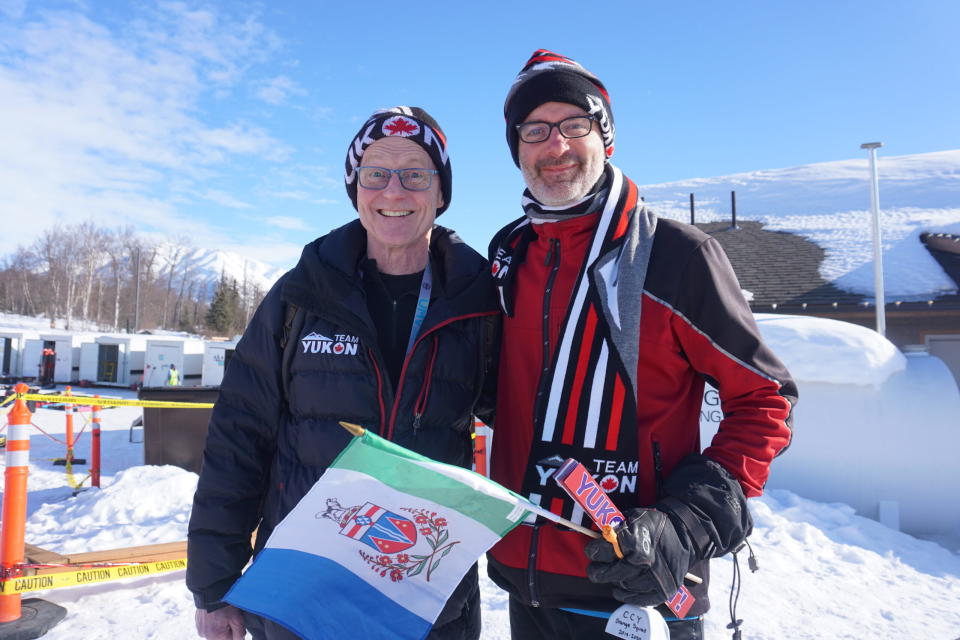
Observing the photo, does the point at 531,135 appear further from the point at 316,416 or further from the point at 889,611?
the point at 889,611

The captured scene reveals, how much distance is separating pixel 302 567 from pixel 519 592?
2.82 feet

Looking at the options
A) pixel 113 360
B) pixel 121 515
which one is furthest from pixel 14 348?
pixel 121 515

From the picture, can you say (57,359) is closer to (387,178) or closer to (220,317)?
(220,317)

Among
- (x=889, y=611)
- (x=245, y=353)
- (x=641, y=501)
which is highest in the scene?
(x=245, y=353)

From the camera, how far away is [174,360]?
23.5 m

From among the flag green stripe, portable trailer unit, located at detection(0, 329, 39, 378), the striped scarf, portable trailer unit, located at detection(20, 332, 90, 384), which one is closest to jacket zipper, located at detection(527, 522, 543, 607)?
the striped scarf

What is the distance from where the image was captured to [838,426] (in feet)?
22.9

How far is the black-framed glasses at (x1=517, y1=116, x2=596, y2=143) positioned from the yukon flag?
4.43ft

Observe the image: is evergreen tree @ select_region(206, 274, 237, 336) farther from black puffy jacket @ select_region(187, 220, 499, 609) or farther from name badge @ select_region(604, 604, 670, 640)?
name badge @ select_region(604, 604, 670, 640)

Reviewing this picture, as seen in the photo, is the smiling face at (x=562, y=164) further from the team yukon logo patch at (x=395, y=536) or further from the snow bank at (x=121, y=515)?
the snow bank at (x=121, y=515)

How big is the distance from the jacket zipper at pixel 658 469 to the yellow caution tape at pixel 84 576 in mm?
4378

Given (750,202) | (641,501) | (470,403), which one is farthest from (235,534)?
(750,202)

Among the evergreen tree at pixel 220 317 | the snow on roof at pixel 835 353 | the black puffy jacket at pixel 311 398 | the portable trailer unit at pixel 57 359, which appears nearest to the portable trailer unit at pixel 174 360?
the portable trailer unit at pixel 57 359

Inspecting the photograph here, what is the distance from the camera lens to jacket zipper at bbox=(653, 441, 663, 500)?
1.91 meters
